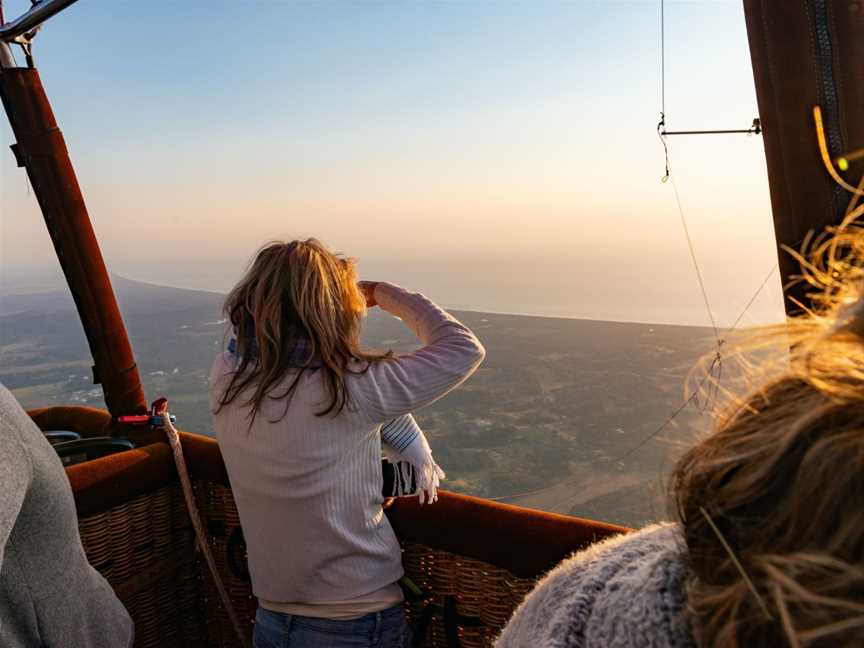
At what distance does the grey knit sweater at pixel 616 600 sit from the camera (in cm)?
38

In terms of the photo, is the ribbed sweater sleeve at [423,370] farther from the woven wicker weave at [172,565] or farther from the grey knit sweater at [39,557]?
the grey knit sweater at [39,557]

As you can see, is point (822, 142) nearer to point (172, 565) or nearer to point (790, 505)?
point (790, 505)

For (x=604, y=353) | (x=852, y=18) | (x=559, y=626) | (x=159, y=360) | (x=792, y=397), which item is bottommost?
(x=604, y=353)

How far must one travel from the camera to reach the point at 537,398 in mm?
4449

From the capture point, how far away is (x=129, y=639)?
1.21 metres

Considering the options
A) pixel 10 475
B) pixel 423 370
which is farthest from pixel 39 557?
pixel 423 370

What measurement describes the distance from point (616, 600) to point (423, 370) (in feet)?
Answer: 2.59

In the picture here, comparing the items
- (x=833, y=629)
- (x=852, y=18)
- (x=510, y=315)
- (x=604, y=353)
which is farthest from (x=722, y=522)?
(x=510, y=315)

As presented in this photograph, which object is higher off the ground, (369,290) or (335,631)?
(369,290)

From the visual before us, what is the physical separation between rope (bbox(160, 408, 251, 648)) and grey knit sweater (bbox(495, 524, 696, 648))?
143 centimetres

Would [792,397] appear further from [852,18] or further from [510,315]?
[510,315]

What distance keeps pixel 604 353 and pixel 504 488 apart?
2.57 metres

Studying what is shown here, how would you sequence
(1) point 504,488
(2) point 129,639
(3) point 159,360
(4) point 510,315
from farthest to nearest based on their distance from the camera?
(4) point 510,315, (3) point 159,360, (1) point 504,488, (2) point 129,639

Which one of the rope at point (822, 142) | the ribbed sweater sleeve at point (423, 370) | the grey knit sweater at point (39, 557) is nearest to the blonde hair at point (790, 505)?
the rope at point (822, 142)
